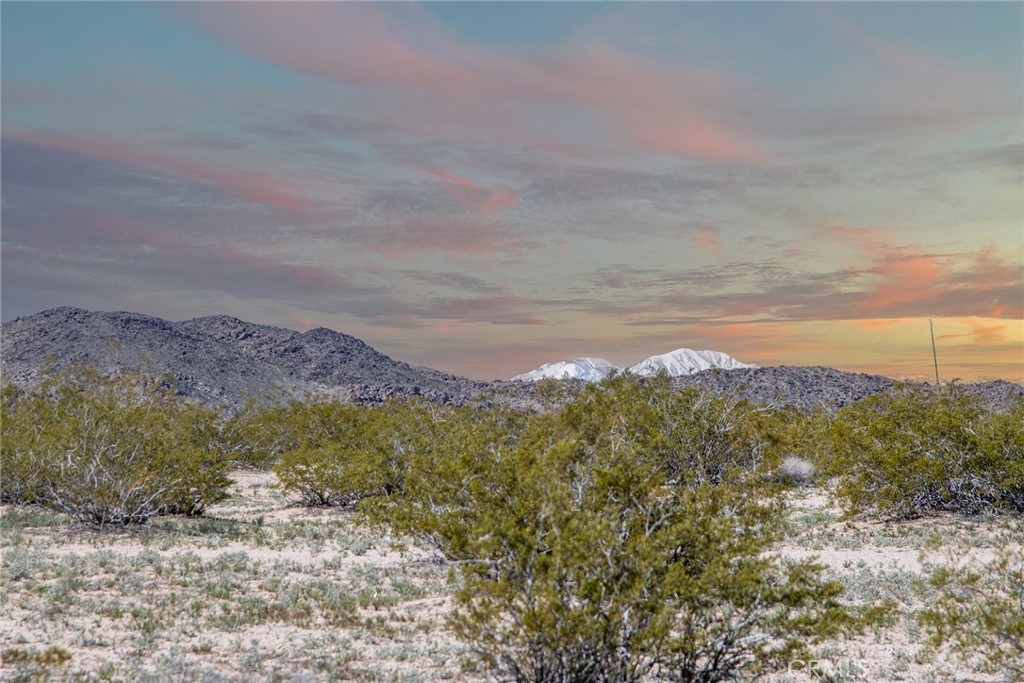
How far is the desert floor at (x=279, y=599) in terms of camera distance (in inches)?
381

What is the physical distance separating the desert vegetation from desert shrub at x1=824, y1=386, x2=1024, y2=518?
7cm

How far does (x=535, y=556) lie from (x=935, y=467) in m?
16.8

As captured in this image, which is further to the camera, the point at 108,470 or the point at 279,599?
the point at 108,470

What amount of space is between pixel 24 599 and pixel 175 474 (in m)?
9.76

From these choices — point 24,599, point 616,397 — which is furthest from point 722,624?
point 616,397

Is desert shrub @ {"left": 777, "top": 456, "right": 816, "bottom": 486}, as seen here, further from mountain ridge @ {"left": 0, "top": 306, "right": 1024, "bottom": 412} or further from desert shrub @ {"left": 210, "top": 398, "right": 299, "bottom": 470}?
mountain ridge @ {"left": 0, "top": 306, "right": 1024, "bottom": 412}

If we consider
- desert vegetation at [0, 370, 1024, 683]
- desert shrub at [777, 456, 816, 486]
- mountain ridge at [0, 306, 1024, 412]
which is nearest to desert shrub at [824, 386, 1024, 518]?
desert vegetation at [0, 370, 1024, 683]

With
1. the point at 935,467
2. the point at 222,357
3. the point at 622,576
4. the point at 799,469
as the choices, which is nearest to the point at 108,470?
the point at 622,576

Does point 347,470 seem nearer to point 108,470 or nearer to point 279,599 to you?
point 108,470

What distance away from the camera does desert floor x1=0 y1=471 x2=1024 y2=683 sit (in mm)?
9672

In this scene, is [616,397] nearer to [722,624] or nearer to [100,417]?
[100,417]

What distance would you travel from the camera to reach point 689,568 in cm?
775

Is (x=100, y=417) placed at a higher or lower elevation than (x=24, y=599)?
higher

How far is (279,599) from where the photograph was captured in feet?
44.0
